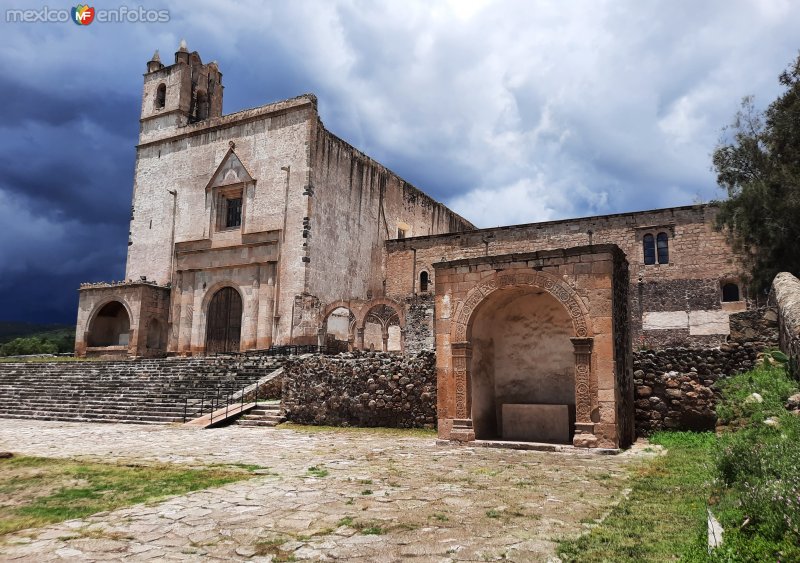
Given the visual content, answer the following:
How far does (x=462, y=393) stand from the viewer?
11.6 m

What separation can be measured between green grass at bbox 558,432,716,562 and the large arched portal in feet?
15.3

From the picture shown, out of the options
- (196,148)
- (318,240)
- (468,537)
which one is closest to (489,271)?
(468,537)

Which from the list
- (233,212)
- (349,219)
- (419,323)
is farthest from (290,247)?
(419,323)

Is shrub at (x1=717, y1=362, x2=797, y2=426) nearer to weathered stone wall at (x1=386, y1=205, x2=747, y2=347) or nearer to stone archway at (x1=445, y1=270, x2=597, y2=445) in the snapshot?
stone archway at (x1=445, y1=270, x2=597, y2=445)

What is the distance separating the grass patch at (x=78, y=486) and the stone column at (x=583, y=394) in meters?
5.84

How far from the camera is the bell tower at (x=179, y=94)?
102ft

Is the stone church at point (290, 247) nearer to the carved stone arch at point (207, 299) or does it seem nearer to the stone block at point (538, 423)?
the carved stone arch at point (207, 299)

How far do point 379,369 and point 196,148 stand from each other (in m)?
20.6

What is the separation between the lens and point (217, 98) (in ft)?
109

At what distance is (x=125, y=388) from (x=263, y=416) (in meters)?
6.62

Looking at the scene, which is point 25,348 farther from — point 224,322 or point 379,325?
point 379,325

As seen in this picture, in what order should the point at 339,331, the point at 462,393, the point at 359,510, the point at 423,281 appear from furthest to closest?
1. the point at 423,281
2. the point at 339,331
3. the point at 462,393
4. the point at 359,510

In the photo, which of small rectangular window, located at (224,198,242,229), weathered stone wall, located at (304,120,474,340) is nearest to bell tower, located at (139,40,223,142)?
small rectangular window, located at (224,198,242,229)

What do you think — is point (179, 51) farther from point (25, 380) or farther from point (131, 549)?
point (131, 549)
